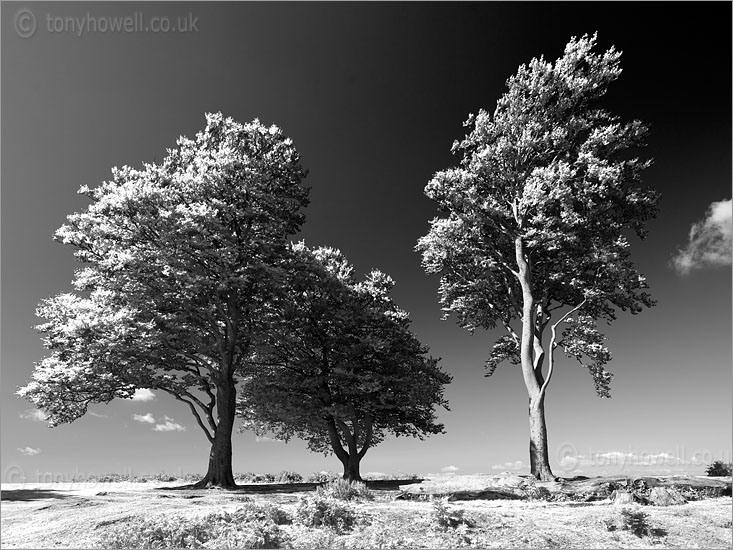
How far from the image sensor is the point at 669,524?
10.3 m

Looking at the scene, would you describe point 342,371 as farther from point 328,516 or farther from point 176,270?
point 328,516

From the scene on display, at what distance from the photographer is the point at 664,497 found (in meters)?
13.1

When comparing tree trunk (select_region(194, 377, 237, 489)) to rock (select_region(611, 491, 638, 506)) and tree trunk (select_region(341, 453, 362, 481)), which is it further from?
rock (select_region(611, 491, 638, 506))

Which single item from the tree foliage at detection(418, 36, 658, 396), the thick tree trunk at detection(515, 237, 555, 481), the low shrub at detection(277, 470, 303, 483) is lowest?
the low shrub at detection(277, 470, 303, 483)

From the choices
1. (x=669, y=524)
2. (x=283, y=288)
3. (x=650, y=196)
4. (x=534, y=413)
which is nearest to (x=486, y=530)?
(x=669, y=524)

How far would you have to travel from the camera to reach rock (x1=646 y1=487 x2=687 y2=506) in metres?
12.9

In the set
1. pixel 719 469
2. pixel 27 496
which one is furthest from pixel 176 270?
pixel 719 469

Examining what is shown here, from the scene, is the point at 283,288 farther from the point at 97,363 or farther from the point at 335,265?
the point at 97,363

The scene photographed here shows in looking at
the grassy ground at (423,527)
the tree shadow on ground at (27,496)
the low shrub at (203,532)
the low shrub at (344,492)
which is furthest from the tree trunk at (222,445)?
the low shrub at (203,532)

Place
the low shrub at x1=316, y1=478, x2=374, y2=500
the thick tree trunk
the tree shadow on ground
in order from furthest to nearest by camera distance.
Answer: the thick tree trunk → the tree shadow on ground → the low shrub at x1=316, y1=478, x2=374, y2=500

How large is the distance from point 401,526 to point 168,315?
16.8 m

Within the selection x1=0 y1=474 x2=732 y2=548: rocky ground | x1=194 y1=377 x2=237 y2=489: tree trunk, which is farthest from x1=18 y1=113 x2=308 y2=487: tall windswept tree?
x1=0 y1=474 x2=732 y2=548: rocky ground

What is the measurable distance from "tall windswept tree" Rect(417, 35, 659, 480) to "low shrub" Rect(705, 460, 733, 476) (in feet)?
16.3

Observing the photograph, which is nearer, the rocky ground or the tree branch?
the rocky ground
